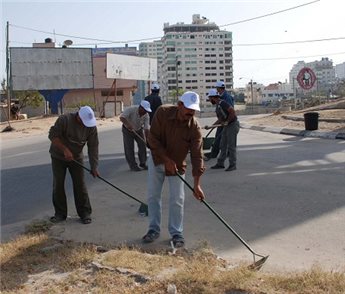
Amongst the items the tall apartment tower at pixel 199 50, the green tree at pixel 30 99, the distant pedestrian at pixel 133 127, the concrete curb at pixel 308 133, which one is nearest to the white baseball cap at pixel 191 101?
the distant pedestrian at pixel 133 127

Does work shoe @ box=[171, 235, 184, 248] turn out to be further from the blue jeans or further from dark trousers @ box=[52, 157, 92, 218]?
dark trousers @ box=[52, 157, 92, 218]

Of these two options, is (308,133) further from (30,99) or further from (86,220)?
(30,99)

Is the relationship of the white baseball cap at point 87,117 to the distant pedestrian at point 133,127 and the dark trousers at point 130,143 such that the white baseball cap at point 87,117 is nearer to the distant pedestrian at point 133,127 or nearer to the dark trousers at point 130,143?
the distant pedestrian at point 133,127

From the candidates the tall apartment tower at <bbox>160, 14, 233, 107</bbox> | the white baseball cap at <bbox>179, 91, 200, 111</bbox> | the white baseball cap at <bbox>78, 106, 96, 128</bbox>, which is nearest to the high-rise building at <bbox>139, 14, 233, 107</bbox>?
the tall apartment tower at <bbox>160, 14, 233, 107</bbox>

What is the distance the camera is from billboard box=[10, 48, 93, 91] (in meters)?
40.7

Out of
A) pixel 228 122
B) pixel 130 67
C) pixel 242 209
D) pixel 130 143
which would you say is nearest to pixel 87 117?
pixel 242 209

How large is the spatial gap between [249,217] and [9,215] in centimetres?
340

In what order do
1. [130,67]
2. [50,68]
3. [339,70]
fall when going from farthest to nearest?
[339,70], [130,67], [50,68]

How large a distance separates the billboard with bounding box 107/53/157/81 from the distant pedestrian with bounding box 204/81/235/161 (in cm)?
3282

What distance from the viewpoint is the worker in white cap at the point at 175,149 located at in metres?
5.14

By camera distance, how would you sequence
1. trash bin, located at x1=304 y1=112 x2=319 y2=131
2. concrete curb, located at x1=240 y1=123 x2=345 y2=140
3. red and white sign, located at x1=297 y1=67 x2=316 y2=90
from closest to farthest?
1. concrete curb, located at x1=240 y1=123 x2=345 y2=140
2. trash bin, located at x1=304 y1=112 x2=319 y2=131
3. red and white sign, located at x1=297 y1=67 x2=316 y2=90

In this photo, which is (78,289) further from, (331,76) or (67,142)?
(331,76)

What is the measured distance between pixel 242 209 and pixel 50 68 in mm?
36886

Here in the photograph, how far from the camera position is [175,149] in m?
5.33
